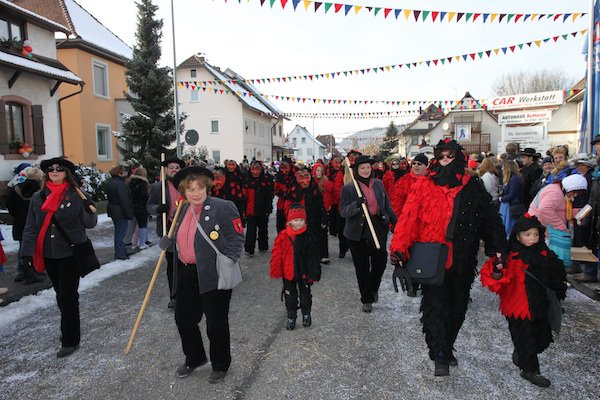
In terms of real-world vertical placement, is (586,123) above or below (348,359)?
above

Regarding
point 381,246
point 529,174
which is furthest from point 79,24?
point 529,174

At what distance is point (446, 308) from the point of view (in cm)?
347

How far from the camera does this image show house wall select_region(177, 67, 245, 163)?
3681cm

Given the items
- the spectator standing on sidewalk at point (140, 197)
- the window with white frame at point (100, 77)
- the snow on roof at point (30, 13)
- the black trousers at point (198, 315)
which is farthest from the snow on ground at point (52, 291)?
the window with white frame at point (100, 77)

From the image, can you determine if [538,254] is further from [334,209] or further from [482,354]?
[334,209]

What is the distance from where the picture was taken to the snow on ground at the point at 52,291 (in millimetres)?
5121

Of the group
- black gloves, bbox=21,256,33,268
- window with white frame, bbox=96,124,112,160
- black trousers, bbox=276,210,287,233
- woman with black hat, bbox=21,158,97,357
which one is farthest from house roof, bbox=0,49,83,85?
black gloves, bbox=21,256,33,268

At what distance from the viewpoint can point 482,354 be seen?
386cm

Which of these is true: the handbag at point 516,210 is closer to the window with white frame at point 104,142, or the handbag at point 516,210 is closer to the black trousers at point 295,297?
the black trousers at point 295,297

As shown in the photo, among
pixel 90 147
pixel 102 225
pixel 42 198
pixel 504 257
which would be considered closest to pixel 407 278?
pixel 504 257

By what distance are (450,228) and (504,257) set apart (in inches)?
20.1

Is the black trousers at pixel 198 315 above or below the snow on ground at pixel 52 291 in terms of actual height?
above

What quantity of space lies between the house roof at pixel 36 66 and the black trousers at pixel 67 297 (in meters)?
9.95

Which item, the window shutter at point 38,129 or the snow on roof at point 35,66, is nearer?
the snow on roof at point 35,66
